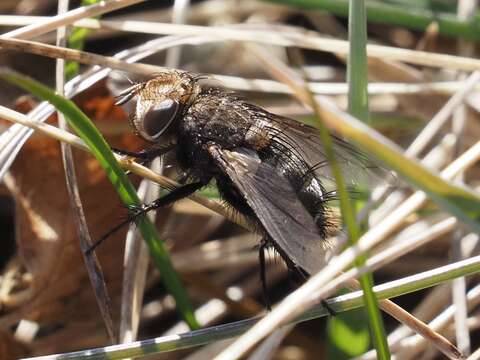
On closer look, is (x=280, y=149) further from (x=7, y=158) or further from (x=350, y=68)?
(x=7, y=158)

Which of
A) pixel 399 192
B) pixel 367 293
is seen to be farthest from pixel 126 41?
pixel 367 293

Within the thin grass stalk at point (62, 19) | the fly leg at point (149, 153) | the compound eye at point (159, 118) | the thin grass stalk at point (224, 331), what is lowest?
the thin grass stalk at point (224, 331)

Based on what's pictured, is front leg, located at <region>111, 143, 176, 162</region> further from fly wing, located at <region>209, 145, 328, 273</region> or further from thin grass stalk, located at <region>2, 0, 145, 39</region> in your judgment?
thin grass stalk, located at <region>2, 0, 145, 39</region>

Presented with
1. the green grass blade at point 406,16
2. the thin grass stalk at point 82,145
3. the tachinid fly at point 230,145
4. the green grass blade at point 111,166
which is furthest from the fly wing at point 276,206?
the green grass blade at point 406,16

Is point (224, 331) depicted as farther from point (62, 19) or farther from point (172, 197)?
point (62, 19)

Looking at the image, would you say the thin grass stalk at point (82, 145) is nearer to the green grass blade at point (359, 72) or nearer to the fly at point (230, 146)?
the fly at point (230, 146)
